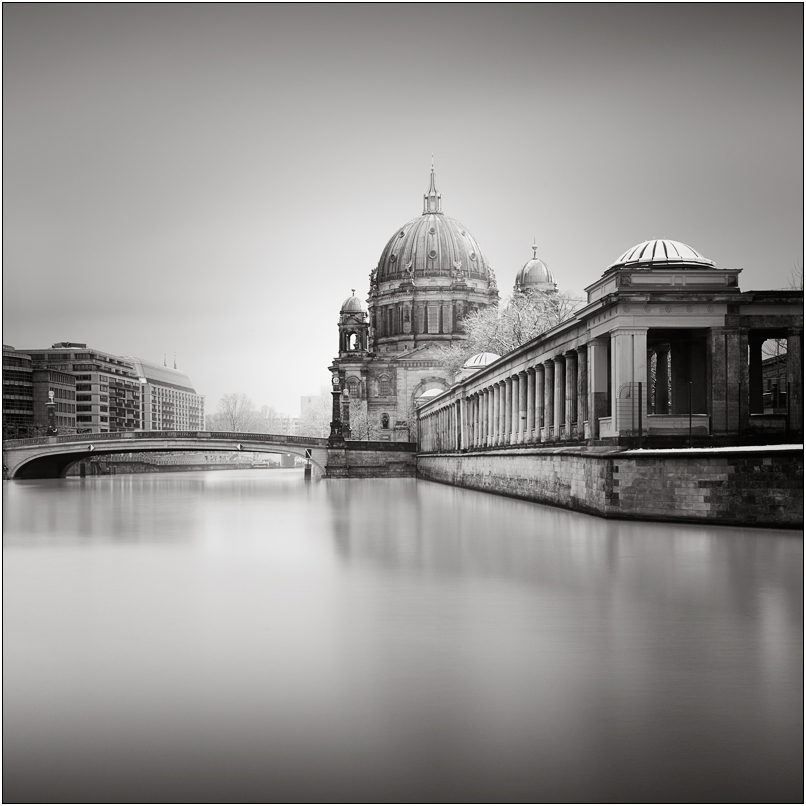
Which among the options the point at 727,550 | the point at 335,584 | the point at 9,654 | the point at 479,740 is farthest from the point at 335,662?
the point at 727,550

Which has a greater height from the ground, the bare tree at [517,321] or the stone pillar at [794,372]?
the bare tree at [517,321]

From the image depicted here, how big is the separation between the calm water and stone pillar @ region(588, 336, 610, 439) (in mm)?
10776

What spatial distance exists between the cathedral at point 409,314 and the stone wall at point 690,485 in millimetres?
73661

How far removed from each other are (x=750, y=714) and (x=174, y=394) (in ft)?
531

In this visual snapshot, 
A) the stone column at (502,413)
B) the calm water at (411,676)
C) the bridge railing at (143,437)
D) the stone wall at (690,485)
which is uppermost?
the stone column at (502,413)

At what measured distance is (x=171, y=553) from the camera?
18.0 m

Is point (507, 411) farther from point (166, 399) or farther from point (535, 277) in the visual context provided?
point (166, 399)

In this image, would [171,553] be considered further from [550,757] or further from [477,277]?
[477,277]

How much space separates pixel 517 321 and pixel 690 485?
49.9 meters

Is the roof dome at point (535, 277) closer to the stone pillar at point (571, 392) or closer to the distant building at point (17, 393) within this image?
the distant building at point (17, 393)

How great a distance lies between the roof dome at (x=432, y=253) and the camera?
367 ft

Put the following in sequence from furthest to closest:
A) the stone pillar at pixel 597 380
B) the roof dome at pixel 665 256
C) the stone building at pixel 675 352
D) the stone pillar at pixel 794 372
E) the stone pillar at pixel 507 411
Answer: the stone pillar at pixel 507 411
the stone pillar at pixel 597 380
the roof dome at pixel 665 256
the stone pillar at pixel 794 372
the stone building at pixel 675 352

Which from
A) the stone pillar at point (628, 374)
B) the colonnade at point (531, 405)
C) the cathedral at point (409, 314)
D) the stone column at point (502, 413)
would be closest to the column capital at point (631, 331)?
the stone pillar at point (628, 374)

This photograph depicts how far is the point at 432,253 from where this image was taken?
112438 millimetres
